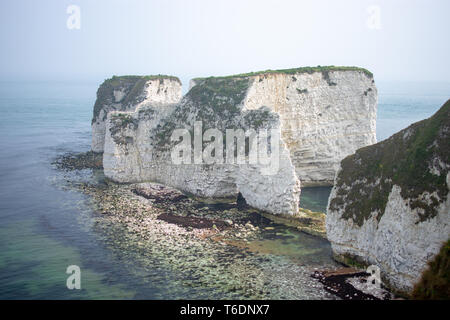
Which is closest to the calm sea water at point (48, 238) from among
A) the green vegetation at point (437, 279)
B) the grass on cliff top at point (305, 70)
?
the green vegetation at point (437, 279)

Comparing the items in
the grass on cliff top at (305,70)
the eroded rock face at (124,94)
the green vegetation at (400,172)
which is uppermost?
the grass on cliff top at (305,70)

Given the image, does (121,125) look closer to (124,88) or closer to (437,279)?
(124,88)

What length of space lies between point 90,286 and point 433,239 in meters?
18.7

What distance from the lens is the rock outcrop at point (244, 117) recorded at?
42438 millimetres

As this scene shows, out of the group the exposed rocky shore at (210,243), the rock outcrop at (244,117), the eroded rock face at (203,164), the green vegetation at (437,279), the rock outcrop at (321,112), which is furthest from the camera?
the rock outcrop at (321,112)

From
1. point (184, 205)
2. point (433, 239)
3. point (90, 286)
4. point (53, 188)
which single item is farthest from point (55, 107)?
point (433, 239)

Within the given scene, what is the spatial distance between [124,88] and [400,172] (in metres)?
47.9

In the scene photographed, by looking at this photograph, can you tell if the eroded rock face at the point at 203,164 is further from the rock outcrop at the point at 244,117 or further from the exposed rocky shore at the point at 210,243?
the exposed rocky shore at the point at 210,243

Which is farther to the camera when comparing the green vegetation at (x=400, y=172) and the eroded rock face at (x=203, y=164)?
the eroded rock face at (x=203, y=164)

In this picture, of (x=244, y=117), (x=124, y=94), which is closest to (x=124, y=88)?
(x=124, y=94)

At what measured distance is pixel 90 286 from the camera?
79.1 ft

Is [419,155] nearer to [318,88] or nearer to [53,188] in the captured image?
[318,88]

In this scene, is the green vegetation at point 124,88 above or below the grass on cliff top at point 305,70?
below

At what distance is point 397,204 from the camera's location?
75.9ft
